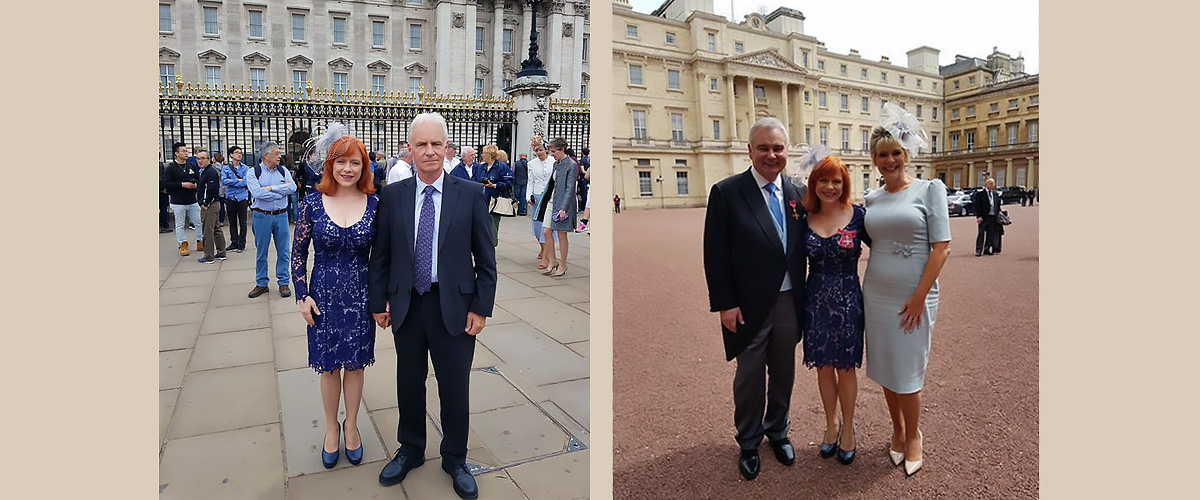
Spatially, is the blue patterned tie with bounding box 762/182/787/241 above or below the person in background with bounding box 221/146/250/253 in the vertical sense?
below

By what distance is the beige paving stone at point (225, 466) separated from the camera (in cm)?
259

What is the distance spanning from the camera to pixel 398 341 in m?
2.74

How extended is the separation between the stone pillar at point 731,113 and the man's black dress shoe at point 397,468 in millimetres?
2283

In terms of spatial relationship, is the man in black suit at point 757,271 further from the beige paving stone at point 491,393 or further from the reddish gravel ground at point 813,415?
the beige paving stone at point 491,393

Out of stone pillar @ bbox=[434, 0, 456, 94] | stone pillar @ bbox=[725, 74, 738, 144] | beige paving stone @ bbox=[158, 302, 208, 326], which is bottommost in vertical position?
beige paving stone @ bbox=[158, 302, 208, 326]

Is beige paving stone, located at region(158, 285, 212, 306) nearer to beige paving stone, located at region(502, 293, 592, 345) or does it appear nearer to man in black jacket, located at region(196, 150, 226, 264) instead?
man in black jacket, located at region(196, 150, 226, 264)

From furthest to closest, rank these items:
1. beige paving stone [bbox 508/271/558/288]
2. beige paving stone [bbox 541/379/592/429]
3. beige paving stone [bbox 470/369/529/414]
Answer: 1. beige paving stone [bbox 508/271/558/288]
2. beige paving stone [bbox 470/369/529/414]
3. beige paving stone [bbox 541/379/592/429]

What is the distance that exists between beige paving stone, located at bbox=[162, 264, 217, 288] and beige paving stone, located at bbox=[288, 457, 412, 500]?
5152 millimetres

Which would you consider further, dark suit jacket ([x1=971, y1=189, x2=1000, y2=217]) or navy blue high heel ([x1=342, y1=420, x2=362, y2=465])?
dark suit jacket ([x1=971, y1=189, x2=1000, y2=217])

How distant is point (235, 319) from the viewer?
5363mm

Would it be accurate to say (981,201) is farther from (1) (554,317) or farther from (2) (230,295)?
(2) (230,295)

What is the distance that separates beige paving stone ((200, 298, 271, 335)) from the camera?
16.7ft

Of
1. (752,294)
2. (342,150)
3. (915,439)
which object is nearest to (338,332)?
(342,150)

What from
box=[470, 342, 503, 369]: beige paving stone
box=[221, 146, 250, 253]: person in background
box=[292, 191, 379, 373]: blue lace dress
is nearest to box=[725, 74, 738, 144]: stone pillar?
box=[292, 191, 379, 373]: blue lace dress
